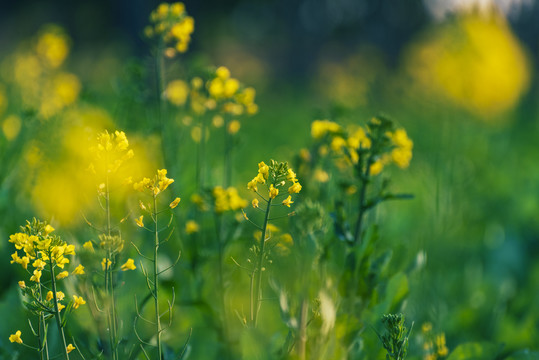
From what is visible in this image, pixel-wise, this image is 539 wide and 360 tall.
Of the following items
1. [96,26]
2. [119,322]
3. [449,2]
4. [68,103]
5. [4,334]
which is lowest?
[4,334]

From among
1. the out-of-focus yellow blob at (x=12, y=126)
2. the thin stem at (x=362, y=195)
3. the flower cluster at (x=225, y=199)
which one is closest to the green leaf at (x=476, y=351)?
the thin stem at (x=362, y=195)

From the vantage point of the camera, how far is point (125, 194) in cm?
216

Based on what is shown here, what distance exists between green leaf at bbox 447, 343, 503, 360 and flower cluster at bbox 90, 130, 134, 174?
109cm

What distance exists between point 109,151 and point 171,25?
38.1 inches

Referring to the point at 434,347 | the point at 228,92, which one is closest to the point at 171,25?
the point at 228,92

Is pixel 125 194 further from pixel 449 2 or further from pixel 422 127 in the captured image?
pixel 422 127

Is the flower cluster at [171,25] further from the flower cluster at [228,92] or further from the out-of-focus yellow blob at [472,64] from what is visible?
the out-of-focus yellow blob at [472,64]

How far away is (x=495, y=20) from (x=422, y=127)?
209cm

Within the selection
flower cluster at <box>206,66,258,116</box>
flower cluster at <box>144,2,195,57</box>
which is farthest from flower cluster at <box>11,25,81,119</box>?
flower cluster at <box>206,66,258,116</box>

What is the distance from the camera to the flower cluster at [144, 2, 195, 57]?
2002 millimetres

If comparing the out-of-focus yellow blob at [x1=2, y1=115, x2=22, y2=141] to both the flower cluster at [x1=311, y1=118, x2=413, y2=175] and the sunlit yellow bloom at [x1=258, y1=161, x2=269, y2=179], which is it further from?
the sunlit yellow bloom at [x1=258, y1=161, x2=269, y2=179]

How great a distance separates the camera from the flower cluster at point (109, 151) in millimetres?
1189

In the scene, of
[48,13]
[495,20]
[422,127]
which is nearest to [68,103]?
[495,20]

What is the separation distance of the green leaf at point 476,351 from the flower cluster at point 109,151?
109 cm
